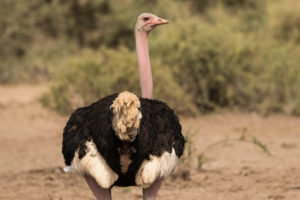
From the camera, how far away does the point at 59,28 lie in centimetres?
1773

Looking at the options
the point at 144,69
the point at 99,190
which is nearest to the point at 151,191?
the point at 99,190

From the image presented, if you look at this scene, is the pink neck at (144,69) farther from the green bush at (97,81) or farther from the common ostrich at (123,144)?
the green bush at (97,81)

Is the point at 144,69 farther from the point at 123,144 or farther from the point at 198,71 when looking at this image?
the point at 198,71

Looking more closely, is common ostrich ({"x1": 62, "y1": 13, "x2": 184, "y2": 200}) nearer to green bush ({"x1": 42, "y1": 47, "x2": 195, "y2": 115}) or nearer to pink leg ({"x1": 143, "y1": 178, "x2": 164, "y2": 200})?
pink leg ({"x1": 143, "y1": 178, "x2": 164, "y2": 200})

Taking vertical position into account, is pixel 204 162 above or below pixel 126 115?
below

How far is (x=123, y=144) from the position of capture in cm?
353

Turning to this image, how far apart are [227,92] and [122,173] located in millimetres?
6709

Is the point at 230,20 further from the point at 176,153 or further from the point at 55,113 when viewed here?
the point at 176,153

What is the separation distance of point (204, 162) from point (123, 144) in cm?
321

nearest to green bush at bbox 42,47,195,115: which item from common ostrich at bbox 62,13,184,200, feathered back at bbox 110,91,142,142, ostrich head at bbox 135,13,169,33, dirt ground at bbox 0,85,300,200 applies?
dirt ground at bbox 0,85,300,200

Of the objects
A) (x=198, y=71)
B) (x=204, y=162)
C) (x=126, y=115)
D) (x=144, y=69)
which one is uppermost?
Result: (x=144, y=69)

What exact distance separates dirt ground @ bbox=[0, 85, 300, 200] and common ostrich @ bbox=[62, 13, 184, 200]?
1.51 m

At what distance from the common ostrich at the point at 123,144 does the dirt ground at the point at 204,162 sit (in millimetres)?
1512

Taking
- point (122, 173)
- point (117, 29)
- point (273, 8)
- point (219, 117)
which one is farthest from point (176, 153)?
point (273, 8)
